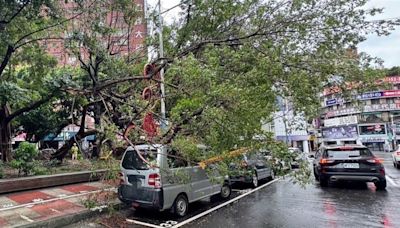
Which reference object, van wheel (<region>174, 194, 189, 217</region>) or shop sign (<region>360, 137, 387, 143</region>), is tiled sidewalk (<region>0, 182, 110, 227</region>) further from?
shop sign (<region>360, 137, 387, 143</region>)

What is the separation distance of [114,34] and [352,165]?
933cm

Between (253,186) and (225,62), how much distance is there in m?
5.40

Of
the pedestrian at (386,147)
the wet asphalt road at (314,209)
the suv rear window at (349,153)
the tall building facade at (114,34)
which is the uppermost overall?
the tall building facade at (114,34)

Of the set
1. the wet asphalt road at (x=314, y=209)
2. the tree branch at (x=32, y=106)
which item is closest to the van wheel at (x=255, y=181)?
the wet asphalt road at (x=314, y=209)

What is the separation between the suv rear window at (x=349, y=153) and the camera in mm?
9203

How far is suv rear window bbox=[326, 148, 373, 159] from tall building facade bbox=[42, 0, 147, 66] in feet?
26.7

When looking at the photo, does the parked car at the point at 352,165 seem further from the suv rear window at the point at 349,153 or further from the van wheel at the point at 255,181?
the van wheel at the point at 255,181

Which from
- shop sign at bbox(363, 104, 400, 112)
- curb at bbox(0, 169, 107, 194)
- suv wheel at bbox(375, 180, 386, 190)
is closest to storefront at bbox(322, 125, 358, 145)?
shop sign at bbox(363, 104, 400, 112)

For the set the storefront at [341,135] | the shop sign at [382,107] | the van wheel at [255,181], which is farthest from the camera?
the shop sign at [382,107]

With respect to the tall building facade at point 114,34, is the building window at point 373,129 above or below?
below

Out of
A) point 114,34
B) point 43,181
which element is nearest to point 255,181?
point 43,181

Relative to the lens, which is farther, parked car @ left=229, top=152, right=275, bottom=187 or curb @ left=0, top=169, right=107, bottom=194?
parked car @ left=229, top=152, right=275, bottom=187

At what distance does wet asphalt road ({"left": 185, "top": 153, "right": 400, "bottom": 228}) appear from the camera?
234 inches

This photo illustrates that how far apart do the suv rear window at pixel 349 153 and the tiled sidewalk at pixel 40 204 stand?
7.10 meters
